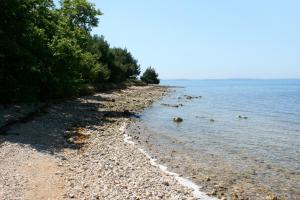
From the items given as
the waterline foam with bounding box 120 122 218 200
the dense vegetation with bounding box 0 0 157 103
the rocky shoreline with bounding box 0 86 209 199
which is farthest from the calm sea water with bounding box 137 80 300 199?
the dense vegetation with bounding box 0 0 157 103

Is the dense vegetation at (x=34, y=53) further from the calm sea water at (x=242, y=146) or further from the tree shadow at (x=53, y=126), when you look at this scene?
the calm sea water at (x=242, y=146)

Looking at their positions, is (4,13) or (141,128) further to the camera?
(141,128)

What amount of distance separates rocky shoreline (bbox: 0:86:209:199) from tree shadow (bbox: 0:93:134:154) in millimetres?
54

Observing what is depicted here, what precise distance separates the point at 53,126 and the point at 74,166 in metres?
11.9

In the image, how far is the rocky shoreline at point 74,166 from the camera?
571 inches

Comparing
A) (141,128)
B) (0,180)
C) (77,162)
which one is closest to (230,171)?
(77,162)

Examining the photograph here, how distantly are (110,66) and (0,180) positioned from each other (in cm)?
7701

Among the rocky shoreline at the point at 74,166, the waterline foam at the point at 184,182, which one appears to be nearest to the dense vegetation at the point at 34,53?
the rocky shoreline at the point at 74,166

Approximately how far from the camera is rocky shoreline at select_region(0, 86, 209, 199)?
571 inches

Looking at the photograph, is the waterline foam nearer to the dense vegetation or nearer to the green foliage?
the dense vegetation

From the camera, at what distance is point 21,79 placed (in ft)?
114

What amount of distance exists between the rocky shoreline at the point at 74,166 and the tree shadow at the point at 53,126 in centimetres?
5

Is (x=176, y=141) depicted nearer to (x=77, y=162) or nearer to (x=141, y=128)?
(x=141, y=128)

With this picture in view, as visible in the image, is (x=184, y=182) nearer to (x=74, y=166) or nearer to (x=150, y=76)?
(x=74, y=166)
